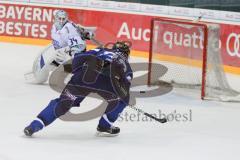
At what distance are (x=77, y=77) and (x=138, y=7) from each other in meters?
4.88

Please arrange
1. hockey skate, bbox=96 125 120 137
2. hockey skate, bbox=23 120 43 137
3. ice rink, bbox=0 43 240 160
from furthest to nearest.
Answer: hockey skate, bbox=96 125 120 137, hockey skate, bbox=23 120 43 137, ice rink, bbox=0 43 240 160

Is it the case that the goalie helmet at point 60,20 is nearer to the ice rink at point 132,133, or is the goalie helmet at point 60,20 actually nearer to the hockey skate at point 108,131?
the ice rink at point 132,133

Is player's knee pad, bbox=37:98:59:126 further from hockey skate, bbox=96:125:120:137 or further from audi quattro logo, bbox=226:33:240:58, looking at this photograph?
audi quattro logo, bbox=226:33:240:58

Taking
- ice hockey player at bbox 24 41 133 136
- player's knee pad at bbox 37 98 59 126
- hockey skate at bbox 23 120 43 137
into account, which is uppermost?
ice hockey player at bbox 24 41 133 136

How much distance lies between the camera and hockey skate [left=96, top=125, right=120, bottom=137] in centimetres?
458

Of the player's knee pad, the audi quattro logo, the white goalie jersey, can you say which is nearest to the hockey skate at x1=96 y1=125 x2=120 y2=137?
the player's knee pad

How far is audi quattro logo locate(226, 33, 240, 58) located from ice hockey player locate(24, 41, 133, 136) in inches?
148

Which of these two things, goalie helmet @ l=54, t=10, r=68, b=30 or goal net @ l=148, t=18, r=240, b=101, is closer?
goal net @ l=148, t=18, r=240, b=101

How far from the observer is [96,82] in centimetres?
447

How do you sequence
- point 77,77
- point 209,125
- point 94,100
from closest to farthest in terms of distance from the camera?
point 77,77, point 209,125, point 94,100

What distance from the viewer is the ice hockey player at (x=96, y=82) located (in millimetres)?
4328

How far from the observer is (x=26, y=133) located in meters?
4.32

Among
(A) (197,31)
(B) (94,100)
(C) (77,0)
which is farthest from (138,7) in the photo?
(B) (94,100)

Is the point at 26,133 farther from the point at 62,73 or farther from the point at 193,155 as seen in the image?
the point at 62,73
